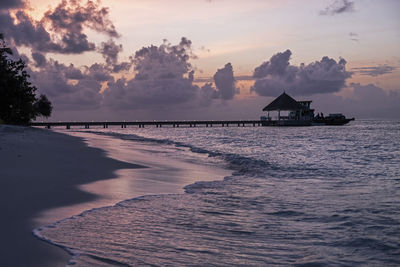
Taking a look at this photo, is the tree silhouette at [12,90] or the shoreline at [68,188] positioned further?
the tree silhouette at [12,90]

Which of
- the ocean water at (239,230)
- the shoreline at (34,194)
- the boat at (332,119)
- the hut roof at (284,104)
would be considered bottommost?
the ocean water at (239,230)

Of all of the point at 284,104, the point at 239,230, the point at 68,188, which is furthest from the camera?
the point at 284,104

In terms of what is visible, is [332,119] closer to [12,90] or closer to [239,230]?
[12,90]

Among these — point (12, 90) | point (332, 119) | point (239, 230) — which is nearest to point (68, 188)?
point (239, 230)

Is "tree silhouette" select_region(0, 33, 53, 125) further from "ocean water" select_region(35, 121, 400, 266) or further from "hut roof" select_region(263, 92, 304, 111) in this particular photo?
"hut roof" select_region(263, 92, 304, 111)

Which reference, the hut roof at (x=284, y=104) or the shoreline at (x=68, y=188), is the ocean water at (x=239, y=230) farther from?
the hut roof at (x=284, y=104)

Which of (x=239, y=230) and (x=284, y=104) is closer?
(x=239, y=230)

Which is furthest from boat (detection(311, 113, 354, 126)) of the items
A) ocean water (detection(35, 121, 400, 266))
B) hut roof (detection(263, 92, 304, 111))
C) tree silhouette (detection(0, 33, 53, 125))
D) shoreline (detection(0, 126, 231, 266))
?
ocean water (detection(35, 121, 400, 266))

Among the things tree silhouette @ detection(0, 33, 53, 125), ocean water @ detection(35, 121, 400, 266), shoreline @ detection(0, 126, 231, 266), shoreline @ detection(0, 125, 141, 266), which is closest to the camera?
shoreline @ detection(0, 125, 141, 266)

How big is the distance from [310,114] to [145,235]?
3957 inches

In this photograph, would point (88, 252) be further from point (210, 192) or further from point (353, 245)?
point (210, 192)

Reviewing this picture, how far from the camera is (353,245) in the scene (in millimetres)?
5121

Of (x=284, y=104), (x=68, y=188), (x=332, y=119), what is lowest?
(x=68, y=188)

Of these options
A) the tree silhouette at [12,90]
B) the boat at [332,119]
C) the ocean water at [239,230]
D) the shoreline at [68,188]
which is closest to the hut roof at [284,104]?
the boat at [332,119]
